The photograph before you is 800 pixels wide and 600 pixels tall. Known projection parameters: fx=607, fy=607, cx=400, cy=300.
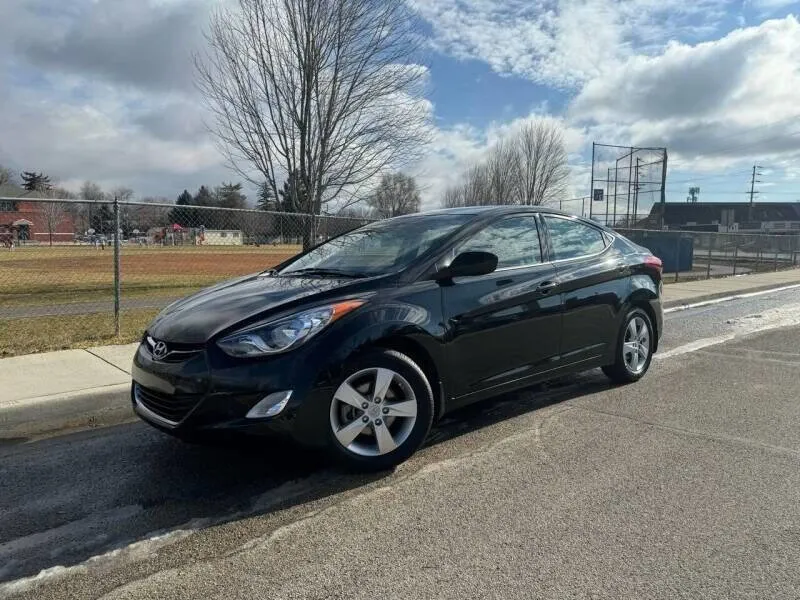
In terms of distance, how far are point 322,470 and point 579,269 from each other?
104 inches

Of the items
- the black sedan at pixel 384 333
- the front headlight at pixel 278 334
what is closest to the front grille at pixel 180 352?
the black sedan at pixel 384 333

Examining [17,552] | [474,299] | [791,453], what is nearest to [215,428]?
[17,552]

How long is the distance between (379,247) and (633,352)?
2.72 m

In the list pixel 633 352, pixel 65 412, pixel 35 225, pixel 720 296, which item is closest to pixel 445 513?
pixel 633 352

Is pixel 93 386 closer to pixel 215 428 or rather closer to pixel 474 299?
pixel 215 428

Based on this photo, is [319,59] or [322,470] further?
[319,59]

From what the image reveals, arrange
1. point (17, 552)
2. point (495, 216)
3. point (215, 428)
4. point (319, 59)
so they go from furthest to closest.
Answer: point (319, 59), point (495, 216), point (215, 428), point (17, 552)

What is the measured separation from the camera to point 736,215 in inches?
3492

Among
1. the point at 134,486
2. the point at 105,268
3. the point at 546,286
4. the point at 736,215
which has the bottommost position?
the point at 134,486

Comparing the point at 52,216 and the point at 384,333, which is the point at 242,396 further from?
the point at 52,216

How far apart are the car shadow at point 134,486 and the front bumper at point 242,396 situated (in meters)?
0.13

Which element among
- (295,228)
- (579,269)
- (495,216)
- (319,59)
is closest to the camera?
(495,216)

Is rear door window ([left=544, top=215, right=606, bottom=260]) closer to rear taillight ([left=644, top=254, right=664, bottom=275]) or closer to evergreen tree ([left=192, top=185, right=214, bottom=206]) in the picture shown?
rear taillight ([left=644, top=254, right=664, bottom=275])

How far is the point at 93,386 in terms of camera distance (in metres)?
5.32
